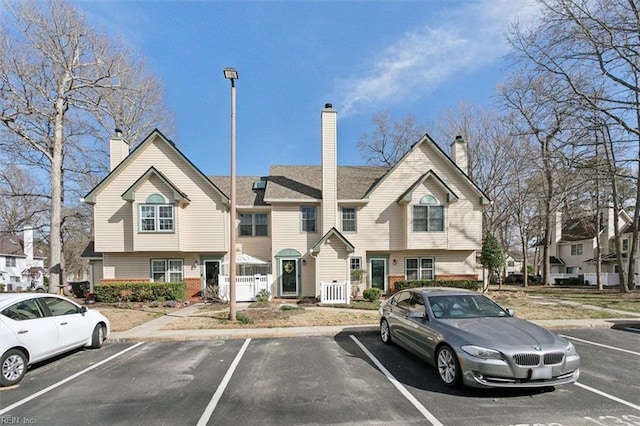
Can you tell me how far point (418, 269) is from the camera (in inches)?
773

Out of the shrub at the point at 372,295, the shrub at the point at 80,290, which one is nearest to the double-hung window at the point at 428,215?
the shrub at the point at 372,295

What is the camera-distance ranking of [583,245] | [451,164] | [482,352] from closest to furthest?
[482,352] < [451,164] < [583,245]

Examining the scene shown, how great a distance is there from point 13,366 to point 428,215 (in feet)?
57.1

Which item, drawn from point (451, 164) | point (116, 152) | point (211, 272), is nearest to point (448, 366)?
point (211, 272)

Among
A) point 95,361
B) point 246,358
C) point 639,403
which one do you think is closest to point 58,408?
point 95,361

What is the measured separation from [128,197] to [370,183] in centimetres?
1336

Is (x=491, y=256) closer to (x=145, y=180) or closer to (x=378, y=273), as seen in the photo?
(x=378, y=273)

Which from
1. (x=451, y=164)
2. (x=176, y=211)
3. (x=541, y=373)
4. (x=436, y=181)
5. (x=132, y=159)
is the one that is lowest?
(x=541, y=373)

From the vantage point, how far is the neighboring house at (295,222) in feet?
57.7

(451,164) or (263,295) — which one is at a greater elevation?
(451,164)

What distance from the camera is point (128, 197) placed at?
56.3ft

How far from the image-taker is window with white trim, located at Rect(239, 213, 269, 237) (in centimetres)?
1972

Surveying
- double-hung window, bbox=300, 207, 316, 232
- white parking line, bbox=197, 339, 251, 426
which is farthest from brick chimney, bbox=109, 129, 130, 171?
white parking line, bbox=197, 339, 251, 426

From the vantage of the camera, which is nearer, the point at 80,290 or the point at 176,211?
the point at 176,211
